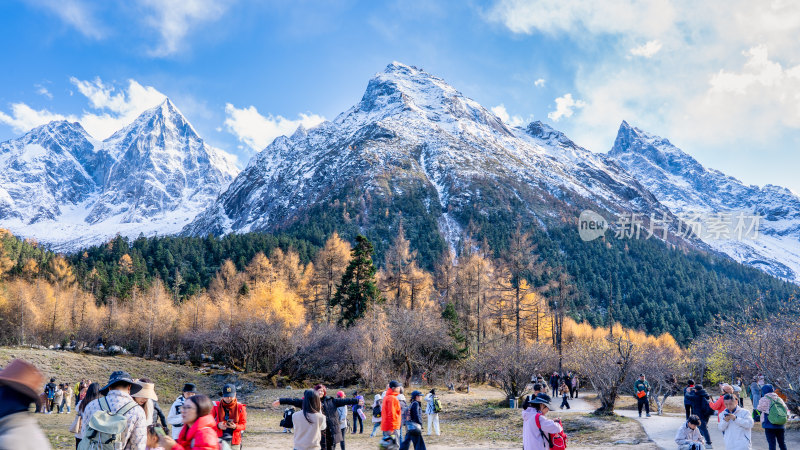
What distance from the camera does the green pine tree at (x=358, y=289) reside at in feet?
132

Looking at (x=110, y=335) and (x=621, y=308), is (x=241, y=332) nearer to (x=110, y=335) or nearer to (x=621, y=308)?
(x=110, y=335)

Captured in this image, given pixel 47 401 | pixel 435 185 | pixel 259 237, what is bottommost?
pixel 47 401

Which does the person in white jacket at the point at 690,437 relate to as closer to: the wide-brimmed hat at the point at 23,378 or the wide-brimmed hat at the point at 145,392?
the wide-brimmed hat at the point at 145,392

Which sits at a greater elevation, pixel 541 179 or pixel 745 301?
pixel 541 179

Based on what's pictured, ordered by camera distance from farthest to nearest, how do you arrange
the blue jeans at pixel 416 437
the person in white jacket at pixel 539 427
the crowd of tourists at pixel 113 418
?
the blue jeans at pixel 416 437, the person in white jacket at pixel 539 427, the crowd of tourists at pixel 113 418

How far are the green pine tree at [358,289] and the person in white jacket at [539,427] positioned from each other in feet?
110

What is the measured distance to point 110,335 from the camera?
51.9 m

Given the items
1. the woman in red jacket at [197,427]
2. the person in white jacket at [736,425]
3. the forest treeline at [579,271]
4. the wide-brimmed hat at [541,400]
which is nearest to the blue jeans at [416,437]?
the wide-brimmed hat at [541,400]

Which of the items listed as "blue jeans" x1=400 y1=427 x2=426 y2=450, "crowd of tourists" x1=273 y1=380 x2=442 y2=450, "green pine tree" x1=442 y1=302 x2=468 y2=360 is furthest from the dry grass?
"blue jeans" x1=400 y1=427 x2=426 y2=450

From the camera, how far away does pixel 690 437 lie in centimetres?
909

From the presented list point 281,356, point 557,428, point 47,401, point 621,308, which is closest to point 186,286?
point 281,356

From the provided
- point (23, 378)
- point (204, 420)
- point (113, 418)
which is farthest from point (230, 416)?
point (23, 378)

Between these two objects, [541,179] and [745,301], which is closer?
[745,301]

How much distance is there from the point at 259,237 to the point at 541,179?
360 feet
